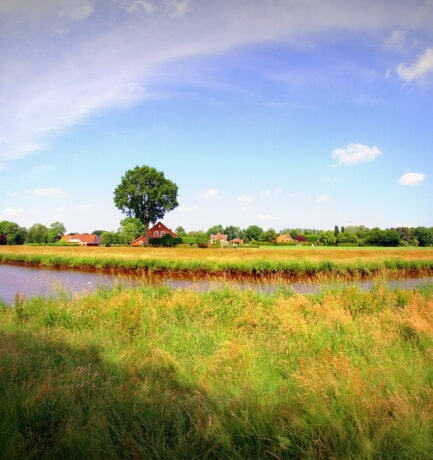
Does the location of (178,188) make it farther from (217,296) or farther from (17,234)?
(17,234)

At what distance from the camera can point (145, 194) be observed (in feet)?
184

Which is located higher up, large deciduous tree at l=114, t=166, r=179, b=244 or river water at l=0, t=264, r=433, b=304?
large deciduous tree at l=114, t=166, r=179, b=244

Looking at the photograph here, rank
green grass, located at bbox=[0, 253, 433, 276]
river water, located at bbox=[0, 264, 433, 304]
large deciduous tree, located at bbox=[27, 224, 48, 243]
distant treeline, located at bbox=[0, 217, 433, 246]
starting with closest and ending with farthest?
river water, located at bbox=[0, 264, 433, 304] → green grass, located at bbox=[0, 253, 433, 276] → distant treeline, located at bbox=[0, 217, 433, 246] → large deciduous tree, located at bbox=[27, 224, 48, 243]

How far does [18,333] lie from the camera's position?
546 cm

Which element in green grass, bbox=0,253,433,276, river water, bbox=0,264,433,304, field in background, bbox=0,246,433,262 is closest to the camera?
river water, bbox=0,264,433,304

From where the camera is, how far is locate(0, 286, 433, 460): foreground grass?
8.01 feet

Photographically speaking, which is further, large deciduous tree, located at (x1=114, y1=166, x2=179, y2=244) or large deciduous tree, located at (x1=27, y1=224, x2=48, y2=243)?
large deciduous tree, located at (x1=27, y1=224, x2=48, y2=243)

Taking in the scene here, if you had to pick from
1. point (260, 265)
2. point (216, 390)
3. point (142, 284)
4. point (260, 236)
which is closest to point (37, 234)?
point (260, 236)

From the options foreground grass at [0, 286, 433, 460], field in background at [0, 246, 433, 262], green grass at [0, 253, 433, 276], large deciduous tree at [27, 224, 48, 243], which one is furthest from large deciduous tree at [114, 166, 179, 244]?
large deciduous tree at [27, 224, 48, 243]

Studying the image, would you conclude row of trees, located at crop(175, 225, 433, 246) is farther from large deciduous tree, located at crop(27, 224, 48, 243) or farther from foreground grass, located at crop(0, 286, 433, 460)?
foreground grass, located at crop(0, 286, 433, 460)

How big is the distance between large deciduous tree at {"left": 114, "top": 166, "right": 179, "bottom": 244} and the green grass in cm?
3093

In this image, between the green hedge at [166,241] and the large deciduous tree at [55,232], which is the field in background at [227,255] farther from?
the large deciduous tree at [55,232]

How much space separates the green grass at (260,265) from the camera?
833 inches

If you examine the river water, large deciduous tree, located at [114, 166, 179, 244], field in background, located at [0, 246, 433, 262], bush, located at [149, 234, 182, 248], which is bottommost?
the river water
